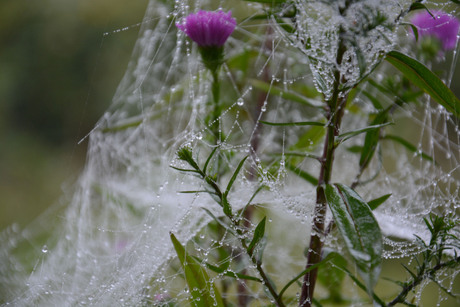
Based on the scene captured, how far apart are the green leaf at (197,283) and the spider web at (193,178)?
3 centimetres

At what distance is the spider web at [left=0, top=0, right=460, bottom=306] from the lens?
1.33 ft

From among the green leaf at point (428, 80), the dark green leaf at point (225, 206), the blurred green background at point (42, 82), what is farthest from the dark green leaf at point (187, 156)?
the blurred green background at point (42, 82)

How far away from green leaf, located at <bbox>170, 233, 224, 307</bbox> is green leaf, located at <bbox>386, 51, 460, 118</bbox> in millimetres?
206

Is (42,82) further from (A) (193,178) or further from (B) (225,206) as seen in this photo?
(B) (225,206)

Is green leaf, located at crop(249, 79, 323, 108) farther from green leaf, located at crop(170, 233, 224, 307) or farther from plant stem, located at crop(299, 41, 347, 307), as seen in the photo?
green leaf, located at crop(170, 233, 224, 307)

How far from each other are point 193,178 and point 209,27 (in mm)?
176

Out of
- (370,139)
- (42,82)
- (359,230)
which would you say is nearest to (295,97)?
(370,139)

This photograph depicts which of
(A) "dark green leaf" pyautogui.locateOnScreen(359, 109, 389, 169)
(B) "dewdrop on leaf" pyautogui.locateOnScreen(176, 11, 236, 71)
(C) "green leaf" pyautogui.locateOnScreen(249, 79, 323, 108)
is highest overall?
(B) "dewdrop on leaf" pyautogui.locateOnScreen(176, 11, 236, 71)

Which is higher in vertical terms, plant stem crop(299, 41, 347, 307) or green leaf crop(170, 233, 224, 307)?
plant stem crop(299, 41, 347, 307)

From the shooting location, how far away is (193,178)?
0.48m

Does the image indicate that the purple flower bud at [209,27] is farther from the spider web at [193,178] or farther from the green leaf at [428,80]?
the green leaf at [428,80]

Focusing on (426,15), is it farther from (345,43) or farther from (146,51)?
(146,51)

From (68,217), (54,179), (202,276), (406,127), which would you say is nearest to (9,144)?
(54,179)

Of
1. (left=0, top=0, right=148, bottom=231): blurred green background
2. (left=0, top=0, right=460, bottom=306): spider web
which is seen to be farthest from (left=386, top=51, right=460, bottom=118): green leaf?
(left=0, top=0, right=148, bottom=231): blurred green background
